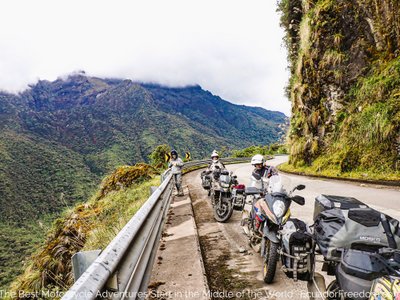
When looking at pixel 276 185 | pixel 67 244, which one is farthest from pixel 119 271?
pixel 67 244

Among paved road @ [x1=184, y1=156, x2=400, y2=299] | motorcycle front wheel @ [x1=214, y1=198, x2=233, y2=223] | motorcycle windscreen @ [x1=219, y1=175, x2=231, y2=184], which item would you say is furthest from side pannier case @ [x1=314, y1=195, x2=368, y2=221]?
motorcycle windscreen @ [x1=219, y1=175, x2=231, y2=184]

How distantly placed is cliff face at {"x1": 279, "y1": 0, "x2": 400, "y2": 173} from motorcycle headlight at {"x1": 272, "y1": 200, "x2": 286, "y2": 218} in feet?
32.8

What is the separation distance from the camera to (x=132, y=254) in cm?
258

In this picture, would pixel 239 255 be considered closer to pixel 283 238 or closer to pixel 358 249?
pixel 283 238

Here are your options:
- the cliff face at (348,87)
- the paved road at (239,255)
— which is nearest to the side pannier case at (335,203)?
the paved road at (239,255)

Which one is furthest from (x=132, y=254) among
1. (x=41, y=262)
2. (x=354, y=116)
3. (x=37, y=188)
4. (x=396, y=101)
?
(x=37, y=188)

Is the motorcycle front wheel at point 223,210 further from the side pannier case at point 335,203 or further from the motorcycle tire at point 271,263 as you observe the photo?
the side pannier case at point 335,203

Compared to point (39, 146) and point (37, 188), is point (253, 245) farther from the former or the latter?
point (39, 146)

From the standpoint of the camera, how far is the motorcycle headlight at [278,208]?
12.3 feet

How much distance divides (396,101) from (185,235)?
11.2 metres

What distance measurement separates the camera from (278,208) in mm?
3775

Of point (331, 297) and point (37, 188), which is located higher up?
point (331, 297)

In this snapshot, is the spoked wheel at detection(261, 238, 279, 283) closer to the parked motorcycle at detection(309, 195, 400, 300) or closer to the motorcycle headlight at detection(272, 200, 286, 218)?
the motorcycle headlight at detection(272, 200, 286, 218)

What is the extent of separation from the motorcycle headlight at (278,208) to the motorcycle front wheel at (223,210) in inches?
117
